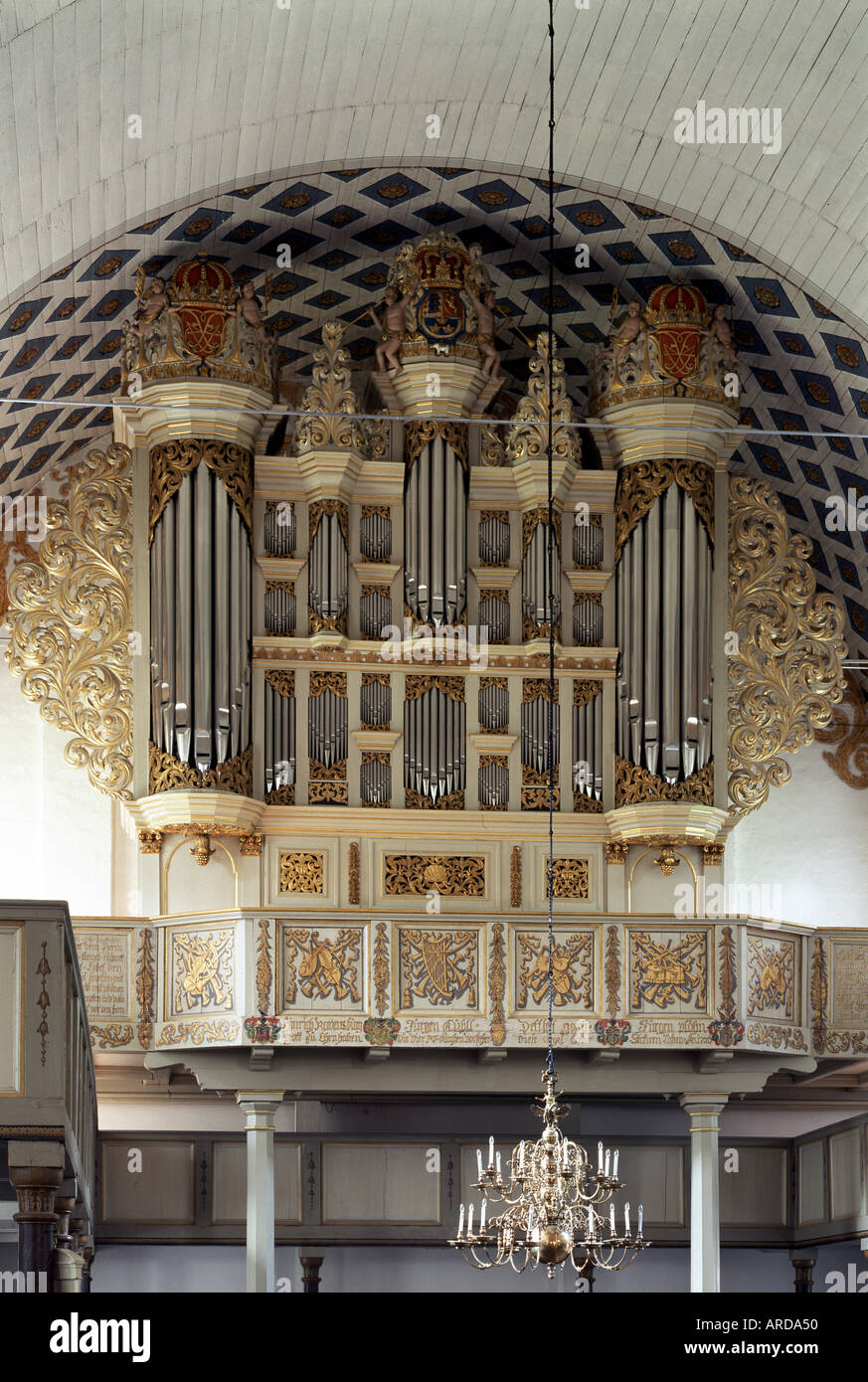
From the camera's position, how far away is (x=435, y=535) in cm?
1697

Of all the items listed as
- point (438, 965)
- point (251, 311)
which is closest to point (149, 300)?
point (251, 311)

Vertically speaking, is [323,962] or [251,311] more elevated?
[251,311]

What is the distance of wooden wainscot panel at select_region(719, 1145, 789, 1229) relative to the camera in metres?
17.3

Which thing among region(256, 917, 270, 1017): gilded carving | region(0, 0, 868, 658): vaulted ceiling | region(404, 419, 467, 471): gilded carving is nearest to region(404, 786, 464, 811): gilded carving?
region(256, 917, 270, 1017): gilded carving

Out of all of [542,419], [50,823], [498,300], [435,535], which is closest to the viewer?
[435,535]

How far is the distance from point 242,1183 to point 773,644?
6.59 metres

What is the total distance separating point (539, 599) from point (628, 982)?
3475 millimetres

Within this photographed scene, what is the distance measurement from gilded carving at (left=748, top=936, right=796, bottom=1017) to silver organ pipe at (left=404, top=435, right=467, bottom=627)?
3798 millimetres

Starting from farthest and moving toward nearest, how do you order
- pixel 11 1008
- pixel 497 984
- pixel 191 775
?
1. pixel 191 775
2. pixel 497 984
3. pixel 11 1008

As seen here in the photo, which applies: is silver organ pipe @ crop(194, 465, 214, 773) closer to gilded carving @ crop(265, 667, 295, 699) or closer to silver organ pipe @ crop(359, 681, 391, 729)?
gilded carving @ crop(265, 667, 295, 699)

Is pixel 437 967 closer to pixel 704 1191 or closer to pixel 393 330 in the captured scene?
pixel 704 1191

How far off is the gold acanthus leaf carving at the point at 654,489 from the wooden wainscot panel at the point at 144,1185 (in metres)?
6.54

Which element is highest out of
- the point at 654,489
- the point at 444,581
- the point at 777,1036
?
the point at 654,489
